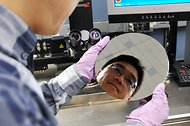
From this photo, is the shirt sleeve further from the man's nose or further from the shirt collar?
the shirt collar

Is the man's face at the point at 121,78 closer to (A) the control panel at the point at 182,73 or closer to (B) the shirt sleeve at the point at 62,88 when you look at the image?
(B) the shirt sleeve at the point at 62,88

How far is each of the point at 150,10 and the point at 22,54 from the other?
3.22 feet

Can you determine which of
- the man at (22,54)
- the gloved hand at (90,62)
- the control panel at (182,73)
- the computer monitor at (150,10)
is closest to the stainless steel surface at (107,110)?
the control panel at (182,73)

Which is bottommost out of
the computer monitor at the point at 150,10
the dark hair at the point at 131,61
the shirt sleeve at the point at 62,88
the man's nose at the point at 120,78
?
the shirt sleeve at the point at 62,88

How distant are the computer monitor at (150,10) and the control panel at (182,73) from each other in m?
0.25

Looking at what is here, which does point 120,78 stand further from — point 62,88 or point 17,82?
point 17,82

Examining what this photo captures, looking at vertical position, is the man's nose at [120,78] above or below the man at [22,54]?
below

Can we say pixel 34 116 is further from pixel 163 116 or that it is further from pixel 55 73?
pixel 55 73

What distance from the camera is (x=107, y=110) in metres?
1.14

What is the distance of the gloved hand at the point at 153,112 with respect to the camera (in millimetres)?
920

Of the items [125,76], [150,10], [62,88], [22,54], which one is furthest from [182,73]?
[22,54]

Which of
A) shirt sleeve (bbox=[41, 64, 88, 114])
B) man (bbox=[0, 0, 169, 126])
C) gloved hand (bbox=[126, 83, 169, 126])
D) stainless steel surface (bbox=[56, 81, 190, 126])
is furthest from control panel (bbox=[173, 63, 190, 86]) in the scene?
man (bbox=[0, 0, 169, 126])

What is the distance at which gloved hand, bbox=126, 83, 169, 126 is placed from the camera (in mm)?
920

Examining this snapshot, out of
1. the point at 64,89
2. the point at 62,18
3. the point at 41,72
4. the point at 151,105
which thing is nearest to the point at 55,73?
the point at 41,72
